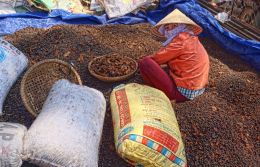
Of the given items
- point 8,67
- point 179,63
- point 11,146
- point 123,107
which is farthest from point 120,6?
point 11,146

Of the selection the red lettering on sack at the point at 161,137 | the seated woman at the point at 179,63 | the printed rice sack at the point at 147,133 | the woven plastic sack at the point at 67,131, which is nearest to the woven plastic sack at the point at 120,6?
the seated woman at the point at 179,63

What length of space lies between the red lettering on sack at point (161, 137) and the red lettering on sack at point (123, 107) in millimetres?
204

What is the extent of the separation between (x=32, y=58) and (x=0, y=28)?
1.04m

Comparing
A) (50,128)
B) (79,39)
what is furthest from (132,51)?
(50,128)

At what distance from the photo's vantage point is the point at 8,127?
8.37 feet

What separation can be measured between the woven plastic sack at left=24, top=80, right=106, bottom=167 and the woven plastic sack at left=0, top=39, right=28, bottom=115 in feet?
1.60

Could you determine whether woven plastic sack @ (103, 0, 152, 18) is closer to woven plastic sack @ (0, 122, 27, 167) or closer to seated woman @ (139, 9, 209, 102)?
seated woman @ (139, 9, 209, 102)

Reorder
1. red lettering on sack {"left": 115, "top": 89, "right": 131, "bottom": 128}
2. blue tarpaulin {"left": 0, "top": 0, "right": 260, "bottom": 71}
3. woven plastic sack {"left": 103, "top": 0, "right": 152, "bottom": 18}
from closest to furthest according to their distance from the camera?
red lettering on sack {"left": 115, "top": 89, "right": 131, "bottom": 128} < blue tarpaulin {"left": 0, "top": 0, "right": 260, "bottom": 71} < woven plastic sack {"left": 103, "top": 0, "right": 152, "bottom": 18}

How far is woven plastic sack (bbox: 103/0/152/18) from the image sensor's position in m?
5.39

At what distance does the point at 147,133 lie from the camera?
2740 mm

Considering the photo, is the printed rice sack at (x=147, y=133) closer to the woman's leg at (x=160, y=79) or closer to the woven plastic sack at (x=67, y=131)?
the woven plastic sack at (x=67, y=131)

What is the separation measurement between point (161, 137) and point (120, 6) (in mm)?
3085

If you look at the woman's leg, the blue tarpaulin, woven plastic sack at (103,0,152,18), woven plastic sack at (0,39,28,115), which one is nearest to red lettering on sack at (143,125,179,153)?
the woman's leg

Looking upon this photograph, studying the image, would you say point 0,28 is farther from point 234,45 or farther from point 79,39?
point 234,45
